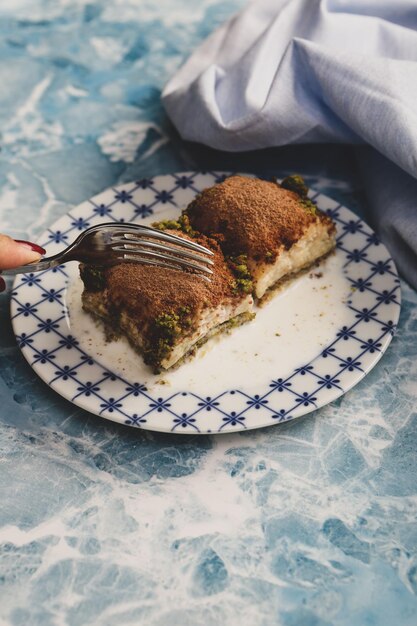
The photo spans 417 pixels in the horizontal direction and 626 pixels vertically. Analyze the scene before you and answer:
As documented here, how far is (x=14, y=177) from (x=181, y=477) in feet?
4.91

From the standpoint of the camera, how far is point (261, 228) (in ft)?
7.66

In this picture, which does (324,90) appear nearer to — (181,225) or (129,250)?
(181,225)

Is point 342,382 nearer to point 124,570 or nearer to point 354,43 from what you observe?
point 124,570

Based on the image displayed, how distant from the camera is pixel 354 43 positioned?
2762mm

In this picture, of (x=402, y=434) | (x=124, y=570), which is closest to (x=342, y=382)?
(x=402, y=434)

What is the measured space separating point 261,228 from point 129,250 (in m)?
0.44

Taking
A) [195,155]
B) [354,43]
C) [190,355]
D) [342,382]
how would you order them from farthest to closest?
[195,155] → [354,43] → [190,355] → [342,382]

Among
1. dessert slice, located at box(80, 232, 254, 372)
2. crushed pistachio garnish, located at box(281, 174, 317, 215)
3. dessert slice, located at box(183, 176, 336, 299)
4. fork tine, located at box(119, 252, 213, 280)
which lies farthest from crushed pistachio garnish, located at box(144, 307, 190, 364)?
crushed pistachio garnish, located at box(281, 174, 317, 215)

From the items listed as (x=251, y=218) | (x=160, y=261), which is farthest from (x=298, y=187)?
(x=160, y=261)

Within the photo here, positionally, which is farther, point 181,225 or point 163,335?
point 181,225

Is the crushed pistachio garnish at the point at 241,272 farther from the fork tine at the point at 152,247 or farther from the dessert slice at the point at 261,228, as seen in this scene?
the fork tine at the point at 152,247

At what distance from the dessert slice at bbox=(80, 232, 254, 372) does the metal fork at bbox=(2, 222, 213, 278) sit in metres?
0.03

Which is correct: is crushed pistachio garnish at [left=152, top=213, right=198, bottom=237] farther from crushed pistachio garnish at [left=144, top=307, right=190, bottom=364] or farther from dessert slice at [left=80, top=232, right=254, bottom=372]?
crushed pistachio garnish at [left=144, top=307, right=190, bottom=364]

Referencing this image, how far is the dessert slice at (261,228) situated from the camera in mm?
2311
